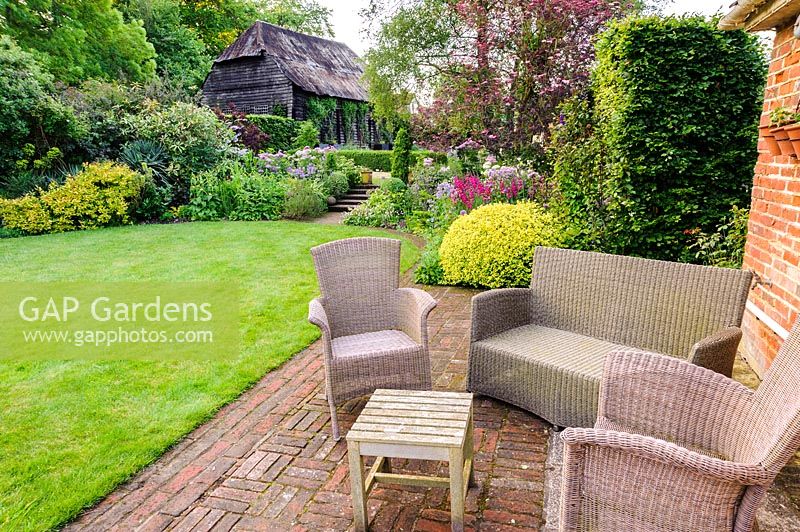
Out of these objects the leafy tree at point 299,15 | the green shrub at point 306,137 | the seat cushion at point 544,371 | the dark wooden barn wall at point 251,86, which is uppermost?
the leafy tree at point 299,15

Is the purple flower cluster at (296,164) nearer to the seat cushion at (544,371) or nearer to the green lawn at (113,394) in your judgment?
the green lawn at (113,394)

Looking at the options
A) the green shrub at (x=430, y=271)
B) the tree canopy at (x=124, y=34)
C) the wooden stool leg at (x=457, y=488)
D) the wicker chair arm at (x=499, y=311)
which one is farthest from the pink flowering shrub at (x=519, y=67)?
the tree canopy at (x=124, y=34)

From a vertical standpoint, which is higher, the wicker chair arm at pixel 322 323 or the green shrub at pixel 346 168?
the green shrub at pixel 346 168

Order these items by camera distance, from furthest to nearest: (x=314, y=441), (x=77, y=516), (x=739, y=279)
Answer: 1. (x=314, y=441)
2. (x=739, y=279)
3. (x=77, y=516)

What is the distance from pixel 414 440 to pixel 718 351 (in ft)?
5.53

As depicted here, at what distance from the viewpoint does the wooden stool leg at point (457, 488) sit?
2268 mm

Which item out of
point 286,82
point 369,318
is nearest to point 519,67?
point 369,318

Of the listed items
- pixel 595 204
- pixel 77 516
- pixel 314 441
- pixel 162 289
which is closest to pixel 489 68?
pixel 595 204

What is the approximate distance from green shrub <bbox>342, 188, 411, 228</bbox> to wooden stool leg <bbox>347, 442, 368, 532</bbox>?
Answer: 30.5 ft

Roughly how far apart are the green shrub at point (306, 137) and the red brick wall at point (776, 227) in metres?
18.7

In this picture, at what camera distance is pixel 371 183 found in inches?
639

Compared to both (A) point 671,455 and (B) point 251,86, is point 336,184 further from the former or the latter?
(A) point 671,455

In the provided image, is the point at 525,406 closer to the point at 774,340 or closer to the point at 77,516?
the point at 774,340

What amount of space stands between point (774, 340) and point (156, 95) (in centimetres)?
1454
